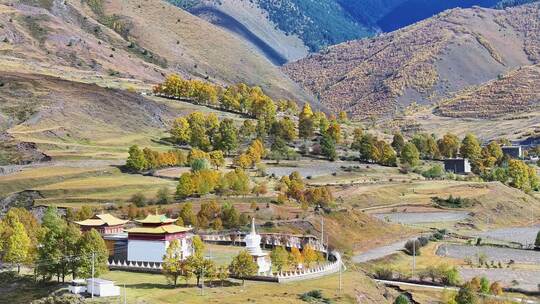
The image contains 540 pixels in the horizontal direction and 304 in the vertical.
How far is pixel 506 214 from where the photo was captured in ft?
512

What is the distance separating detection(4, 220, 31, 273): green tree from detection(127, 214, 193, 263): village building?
367 inches

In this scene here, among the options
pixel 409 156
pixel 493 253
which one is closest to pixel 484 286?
pixel 493 253

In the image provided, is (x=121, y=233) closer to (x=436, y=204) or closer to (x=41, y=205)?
(x=41, y=205)

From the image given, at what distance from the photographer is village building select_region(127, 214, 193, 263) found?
90.9 m

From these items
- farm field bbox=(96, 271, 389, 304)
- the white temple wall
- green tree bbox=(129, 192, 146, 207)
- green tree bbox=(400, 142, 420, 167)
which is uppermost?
green tree bbox=(400, 142, 420, 167)

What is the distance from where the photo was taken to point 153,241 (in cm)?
9144

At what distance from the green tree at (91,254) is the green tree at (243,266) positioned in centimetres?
1045

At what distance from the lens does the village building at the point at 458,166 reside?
631ft

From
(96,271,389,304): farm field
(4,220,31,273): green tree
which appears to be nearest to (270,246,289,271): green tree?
(96,271,389,304): farm field

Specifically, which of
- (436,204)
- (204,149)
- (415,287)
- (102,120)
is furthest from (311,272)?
(102,120)

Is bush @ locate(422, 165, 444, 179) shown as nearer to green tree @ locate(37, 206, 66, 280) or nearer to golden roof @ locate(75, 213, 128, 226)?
golden roof @ locate(75, 213, 128, 226)

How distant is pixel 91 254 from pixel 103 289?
748cm

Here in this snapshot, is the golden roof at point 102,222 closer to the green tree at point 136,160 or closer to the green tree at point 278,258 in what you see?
the green tree at point 278,258

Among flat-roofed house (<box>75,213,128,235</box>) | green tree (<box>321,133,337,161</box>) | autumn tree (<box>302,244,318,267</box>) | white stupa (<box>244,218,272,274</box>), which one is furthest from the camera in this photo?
green tree (<box>321,133,337,161</box>)
